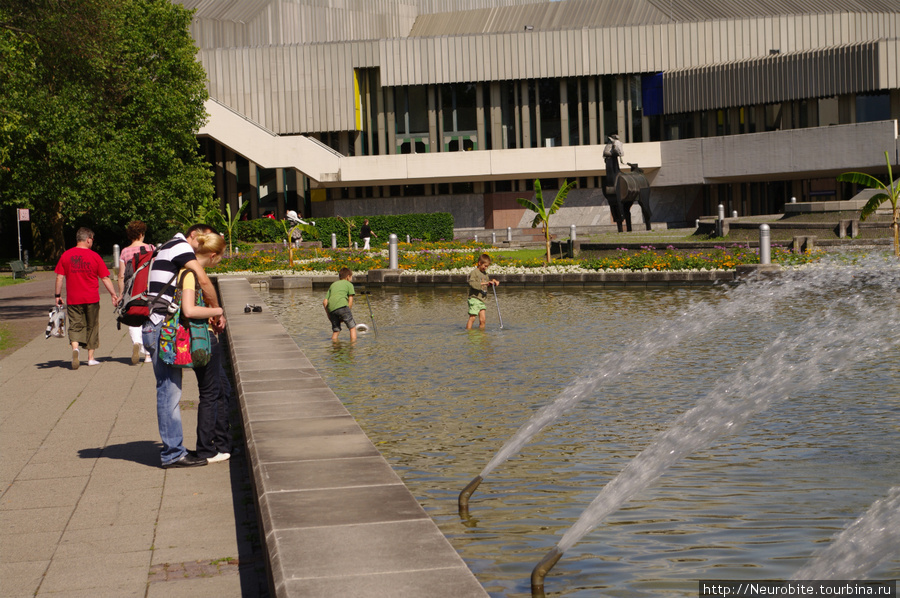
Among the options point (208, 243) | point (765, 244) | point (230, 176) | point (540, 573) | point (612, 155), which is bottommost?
point (540, 573)

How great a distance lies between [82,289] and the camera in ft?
44.4

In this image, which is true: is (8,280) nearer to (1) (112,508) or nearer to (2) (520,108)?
(1) (112,508)

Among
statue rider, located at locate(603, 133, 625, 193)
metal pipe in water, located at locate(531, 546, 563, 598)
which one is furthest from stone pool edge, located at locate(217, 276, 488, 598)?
statue rider, located at locate(603, 133, 625, 193)

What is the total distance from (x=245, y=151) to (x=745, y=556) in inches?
2128

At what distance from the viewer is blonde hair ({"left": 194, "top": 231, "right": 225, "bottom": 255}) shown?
7695 mm

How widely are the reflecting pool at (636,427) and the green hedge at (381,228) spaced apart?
36.0 meters

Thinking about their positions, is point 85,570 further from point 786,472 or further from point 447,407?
point 447,407

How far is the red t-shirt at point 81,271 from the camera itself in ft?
43.9

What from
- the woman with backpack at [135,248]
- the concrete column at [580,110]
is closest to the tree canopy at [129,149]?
the concrete column at [580,110]

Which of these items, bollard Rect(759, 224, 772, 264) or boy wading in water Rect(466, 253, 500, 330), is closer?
boy wading in water Rect(466, 253, 500, 330)

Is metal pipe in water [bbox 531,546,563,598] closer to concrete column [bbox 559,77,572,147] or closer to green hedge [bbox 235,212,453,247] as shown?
green hedge [bbox 235,212,453,247]

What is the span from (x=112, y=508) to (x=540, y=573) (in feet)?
9.65

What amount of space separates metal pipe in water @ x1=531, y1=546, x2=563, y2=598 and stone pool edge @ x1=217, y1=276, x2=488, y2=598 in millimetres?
674

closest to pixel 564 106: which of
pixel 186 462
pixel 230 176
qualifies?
pixel 230 176
